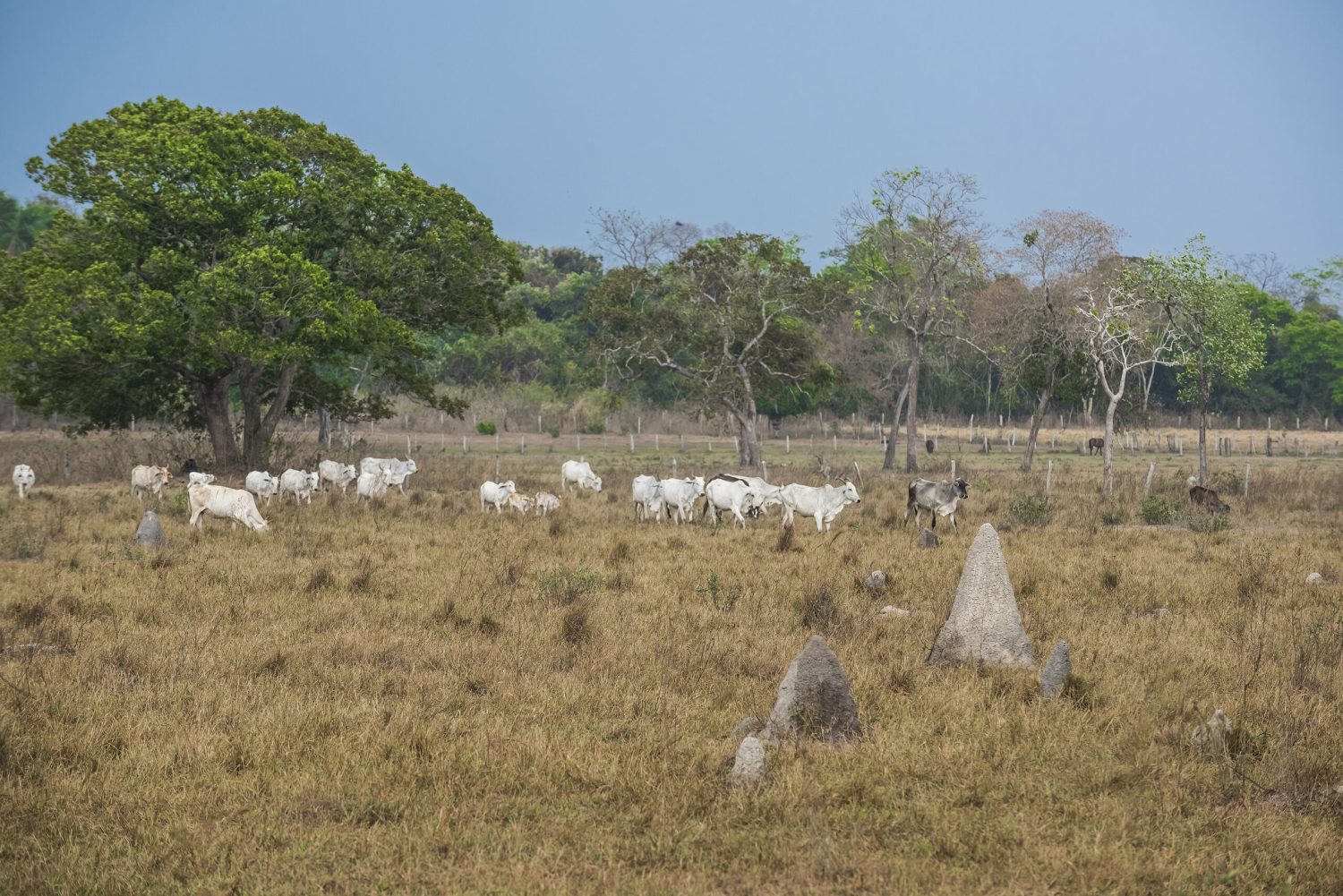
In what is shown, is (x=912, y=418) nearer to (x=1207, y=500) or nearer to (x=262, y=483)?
(x=1207, y=500)

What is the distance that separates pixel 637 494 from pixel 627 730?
53.8 feet

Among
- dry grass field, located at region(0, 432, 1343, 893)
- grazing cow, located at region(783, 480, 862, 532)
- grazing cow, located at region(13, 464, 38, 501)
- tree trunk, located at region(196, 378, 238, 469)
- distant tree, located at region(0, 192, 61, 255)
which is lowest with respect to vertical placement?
dry grass field, located at region(0, 432, 1343, 893)

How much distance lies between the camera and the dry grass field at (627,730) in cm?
650

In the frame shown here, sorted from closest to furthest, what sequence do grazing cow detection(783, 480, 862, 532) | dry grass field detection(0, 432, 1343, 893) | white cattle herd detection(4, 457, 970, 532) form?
dry grass field detection(0, 432, 1343, 893) → white cattle herd detection(4, 457, 970, 532) → grazing cow detection(783, 480, 862, 532)

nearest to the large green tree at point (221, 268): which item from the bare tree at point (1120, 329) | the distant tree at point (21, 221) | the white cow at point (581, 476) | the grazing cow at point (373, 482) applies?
the grazing cow at point (373, 482)

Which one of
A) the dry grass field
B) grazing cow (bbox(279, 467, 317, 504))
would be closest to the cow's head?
the dry grass field

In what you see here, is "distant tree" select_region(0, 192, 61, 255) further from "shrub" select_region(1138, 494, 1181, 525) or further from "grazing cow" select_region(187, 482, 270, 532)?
"shrub" select_region(1138, 494, 1181, 525)

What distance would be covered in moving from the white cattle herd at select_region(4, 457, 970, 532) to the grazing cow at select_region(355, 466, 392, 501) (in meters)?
0.02

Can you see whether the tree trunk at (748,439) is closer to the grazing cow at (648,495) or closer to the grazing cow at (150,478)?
the grazing cow at (648,495)

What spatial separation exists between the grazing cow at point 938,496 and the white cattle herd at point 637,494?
0.06 feet

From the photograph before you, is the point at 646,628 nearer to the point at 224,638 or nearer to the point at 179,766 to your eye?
the point at 224,638

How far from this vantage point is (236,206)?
3019 centimetres

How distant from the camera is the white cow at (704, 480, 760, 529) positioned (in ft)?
77.5

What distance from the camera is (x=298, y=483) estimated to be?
26375 millimetres
